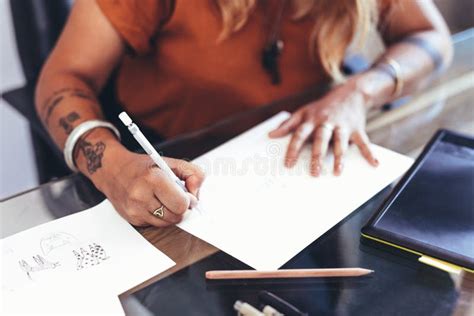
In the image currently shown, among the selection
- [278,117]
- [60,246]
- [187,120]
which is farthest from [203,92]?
[60,246]

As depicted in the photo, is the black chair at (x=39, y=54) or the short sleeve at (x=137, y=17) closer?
the short sleeve at (x=137, y=17)

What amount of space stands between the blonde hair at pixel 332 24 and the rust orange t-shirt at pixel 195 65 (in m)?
0.02

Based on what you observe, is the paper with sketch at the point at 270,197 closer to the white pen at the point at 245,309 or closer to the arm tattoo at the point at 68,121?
the white pen at the point at 245,309

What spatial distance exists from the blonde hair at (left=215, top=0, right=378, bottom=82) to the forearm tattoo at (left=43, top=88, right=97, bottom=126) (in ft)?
0.88

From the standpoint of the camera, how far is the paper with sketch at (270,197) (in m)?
0.67

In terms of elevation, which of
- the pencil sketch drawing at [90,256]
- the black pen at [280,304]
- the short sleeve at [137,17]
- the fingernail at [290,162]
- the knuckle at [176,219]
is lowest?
the pencil sketch drawing at [90,256]

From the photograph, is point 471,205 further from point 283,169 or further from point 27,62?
point 27,62

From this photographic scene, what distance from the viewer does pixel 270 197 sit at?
743 millimetres

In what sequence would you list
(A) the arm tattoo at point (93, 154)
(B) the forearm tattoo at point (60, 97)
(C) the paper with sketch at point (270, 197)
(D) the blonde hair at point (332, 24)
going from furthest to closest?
1. (D) the blonde hair at point (332, 24)
2. (B) the forearm tattoo at point (60, 97)
3. (A) the arm tattoo at point (93, 154)
4. (C) the paper with sketch at point (270, 197)

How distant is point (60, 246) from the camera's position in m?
0.68

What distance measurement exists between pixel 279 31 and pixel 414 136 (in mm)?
341

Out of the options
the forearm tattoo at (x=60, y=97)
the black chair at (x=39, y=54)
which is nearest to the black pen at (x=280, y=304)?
the forearm tattoo at (x=60, y=97)

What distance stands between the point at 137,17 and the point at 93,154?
0.28 m

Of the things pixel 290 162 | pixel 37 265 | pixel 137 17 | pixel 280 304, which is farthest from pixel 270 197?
pixel 137 17
